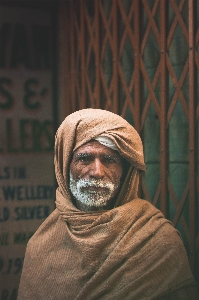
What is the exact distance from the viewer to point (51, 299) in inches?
105

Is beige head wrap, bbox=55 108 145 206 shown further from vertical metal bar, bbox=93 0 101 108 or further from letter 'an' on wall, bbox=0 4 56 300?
letter 'an' on wall, bbox=0 4 56 300

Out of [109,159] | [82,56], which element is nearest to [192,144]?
[109,159]

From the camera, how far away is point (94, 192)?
103 inches

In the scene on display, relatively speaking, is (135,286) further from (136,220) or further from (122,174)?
(122,174)

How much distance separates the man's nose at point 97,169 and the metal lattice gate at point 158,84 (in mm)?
772

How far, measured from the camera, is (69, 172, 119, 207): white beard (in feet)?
8.52

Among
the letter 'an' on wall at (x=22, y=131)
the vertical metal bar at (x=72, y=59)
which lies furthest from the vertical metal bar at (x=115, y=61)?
the letter 'an' on wall at (x=22, y=131)

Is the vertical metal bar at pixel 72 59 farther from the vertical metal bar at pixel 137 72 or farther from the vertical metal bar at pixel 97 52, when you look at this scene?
the vertical metal bar at pixel 137 72

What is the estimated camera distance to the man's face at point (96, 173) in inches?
102

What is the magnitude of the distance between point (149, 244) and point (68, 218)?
0.45 metres

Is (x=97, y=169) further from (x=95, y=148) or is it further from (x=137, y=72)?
(x=137, y=72)

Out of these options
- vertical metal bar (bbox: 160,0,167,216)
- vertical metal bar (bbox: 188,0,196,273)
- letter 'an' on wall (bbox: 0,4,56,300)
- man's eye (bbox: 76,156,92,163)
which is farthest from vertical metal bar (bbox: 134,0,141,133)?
letter 'an' on wall (bbox: 0,4,56,300)

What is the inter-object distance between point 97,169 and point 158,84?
→ 1140 millimetres

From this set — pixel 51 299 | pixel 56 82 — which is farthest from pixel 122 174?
pixel 56 82
